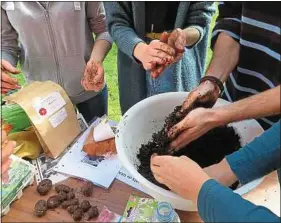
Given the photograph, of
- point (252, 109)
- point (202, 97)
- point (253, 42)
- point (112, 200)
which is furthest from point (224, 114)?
point (112, 200)

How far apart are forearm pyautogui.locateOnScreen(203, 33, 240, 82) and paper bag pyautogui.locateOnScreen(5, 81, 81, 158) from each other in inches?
18.6

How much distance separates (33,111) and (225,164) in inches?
23.3

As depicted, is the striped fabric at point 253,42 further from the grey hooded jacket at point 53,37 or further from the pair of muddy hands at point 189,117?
the grey hooded jacket at point 53,37

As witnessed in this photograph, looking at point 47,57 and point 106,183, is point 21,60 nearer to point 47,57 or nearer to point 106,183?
point 47,57

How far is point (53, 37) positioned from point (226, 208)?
3.03 ft

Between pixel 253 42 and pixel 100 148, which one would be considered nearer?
pixel 253 42

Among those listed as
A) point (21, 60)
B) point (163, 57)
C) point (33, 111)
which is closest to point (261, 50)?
point (163, 57)

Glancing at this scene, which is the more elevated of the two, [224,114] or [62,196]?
[224,114]

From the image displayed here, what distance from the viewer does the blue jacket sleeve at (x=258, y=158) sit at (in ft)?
2.23

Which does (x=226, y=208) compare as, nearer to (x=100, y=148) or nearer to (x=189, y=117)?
(x=189, y=117)

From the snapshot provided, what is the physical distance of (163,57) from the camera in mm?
1008

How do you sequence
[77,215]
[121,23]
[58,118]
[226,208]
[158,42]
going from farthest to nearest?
[121,23] < [58,118] < [158,42] < [77,215] < [226,208]

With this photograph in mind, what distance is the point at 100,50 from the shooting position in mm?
1334

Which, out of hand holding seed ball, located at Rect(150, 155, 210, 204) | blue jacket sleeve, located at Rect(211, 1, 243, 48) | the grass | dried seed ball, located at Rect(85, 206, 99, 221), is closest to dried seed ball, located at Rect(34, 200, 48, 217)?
dried seed ball, located at Rect(85, 206, 99, 221)
